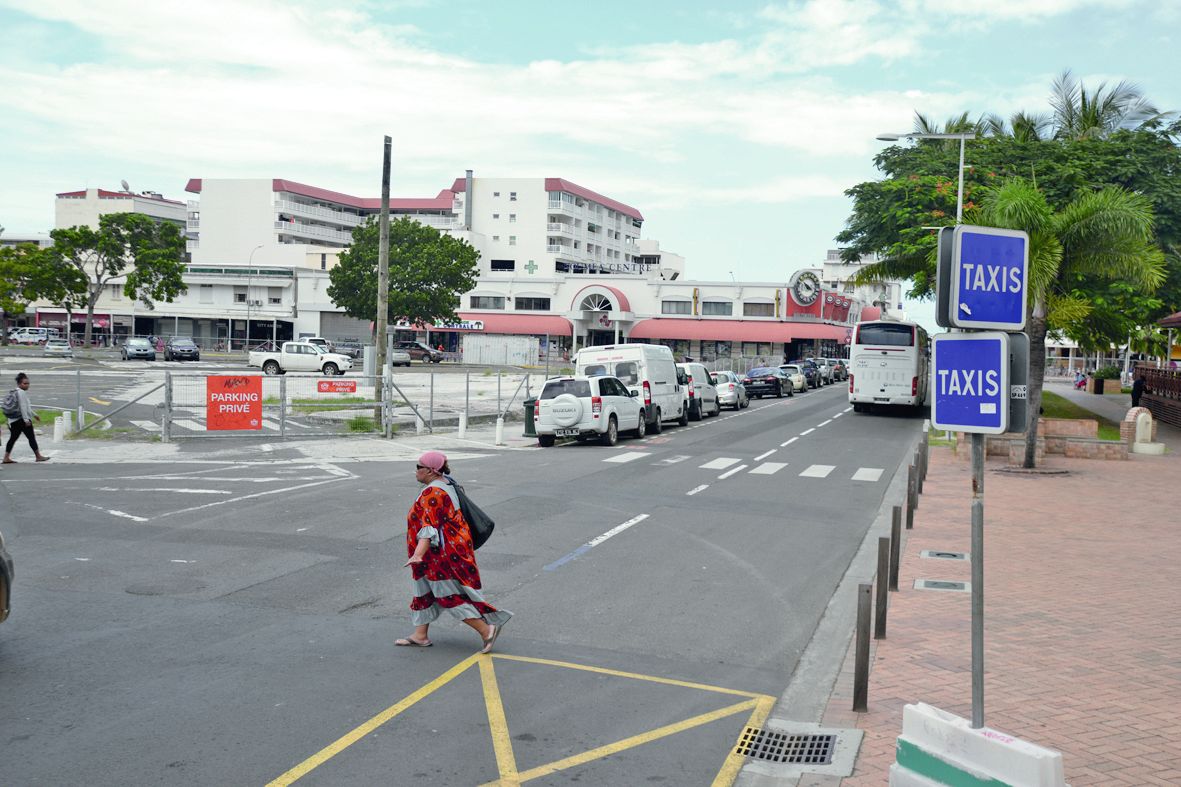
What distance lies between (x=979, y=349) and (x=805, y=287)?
75.2m

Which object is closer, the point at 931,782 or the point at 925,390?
the point at 931,782

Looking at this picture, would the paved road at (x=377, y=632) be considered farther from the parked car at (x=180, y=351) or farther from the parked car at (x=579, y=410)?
the parked car at (x=180, y=351)

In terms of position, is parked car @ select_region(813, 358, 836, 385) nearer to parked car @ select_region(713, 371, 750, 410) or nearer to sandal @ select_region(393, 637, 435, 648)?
parked car @ select_region(713, 371, 750, 410)

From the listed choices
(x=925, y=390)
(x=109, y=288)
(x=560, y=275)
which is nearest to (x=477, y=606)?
(x=925, y=390)

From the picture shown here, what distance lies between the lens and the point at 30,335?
281ft

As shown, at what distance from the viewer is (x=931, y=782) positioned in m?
5.28

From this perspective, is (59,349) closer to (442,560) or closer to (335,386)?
(335,386)

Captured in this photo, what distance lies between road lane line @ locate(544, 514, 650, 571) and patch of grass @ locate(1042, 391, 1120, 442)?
18.6m

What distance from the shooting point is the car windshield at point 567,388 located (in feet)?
83.6

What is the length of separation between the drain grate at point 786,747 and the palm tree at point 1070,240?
16.5 metres

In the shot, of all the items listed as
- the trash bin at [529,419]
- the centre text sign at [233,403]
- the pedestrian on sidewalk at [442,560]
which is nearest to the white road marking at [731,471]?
the trash bin at [529,419]

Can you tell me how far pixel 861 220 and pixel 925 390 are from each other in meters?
7.76

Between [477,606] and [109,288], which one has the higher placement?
[109,288]

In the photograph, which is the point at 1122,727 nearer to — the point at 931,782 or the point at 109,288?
the point at 931,782
